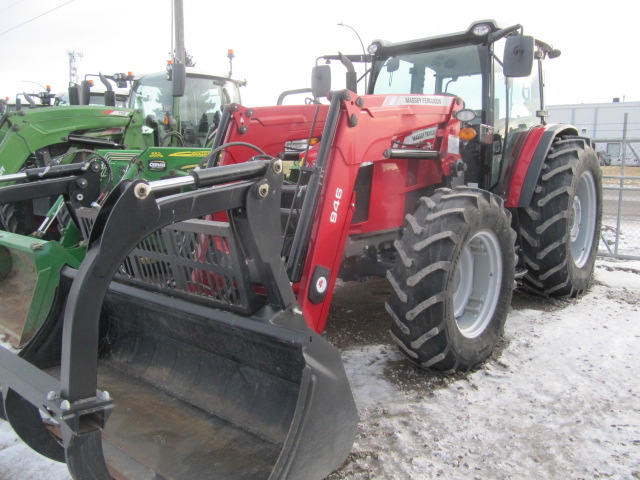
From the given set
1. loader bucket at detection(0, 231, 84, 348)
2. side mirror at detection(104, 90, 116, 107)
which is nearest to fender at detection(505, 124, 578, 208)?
loader bucket at detection(0, 231, 84, 348)

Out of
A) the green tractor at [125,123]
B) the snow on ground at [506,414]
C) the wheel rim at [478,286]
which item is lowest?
the snow on ground at [506,414]

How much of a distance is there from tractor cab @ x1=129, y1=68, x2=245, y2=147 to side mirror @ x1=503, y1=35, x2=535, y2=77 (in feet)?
17.1

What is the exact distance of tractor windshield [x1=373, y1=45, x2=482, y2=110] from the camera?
4.49 meters

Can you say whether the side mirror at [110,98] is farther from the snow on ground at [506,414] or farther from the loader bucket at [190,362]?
the snow on ground at [506,414]

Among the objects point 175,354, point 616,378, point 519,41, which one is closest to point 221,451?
point 175,354

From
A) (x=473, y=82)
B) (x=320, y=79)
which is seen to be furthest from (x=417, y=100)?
(x=320, y=79)

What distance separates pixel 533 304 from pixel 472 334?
1.86m

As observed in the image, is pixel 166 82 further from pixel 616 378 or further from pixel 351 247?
pixel 616 378

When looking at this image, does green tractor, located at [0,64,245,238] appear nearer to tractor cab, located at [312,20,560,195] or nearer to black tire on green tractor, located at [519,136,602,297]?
tractor cab, located at [312,20,560,195]

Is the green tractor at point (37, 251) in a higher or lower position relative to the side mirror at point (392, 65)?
lower

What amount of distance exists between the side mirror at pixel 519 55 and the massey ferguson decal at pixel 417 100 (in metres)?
0.45

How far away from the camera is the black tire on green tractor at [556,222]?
4547 millimetres

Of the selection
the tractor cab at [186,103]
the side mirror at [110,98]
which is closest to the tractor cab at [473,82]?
the tractor cab at [186,103]

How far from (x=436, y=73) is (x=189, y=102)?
4.73 metres
